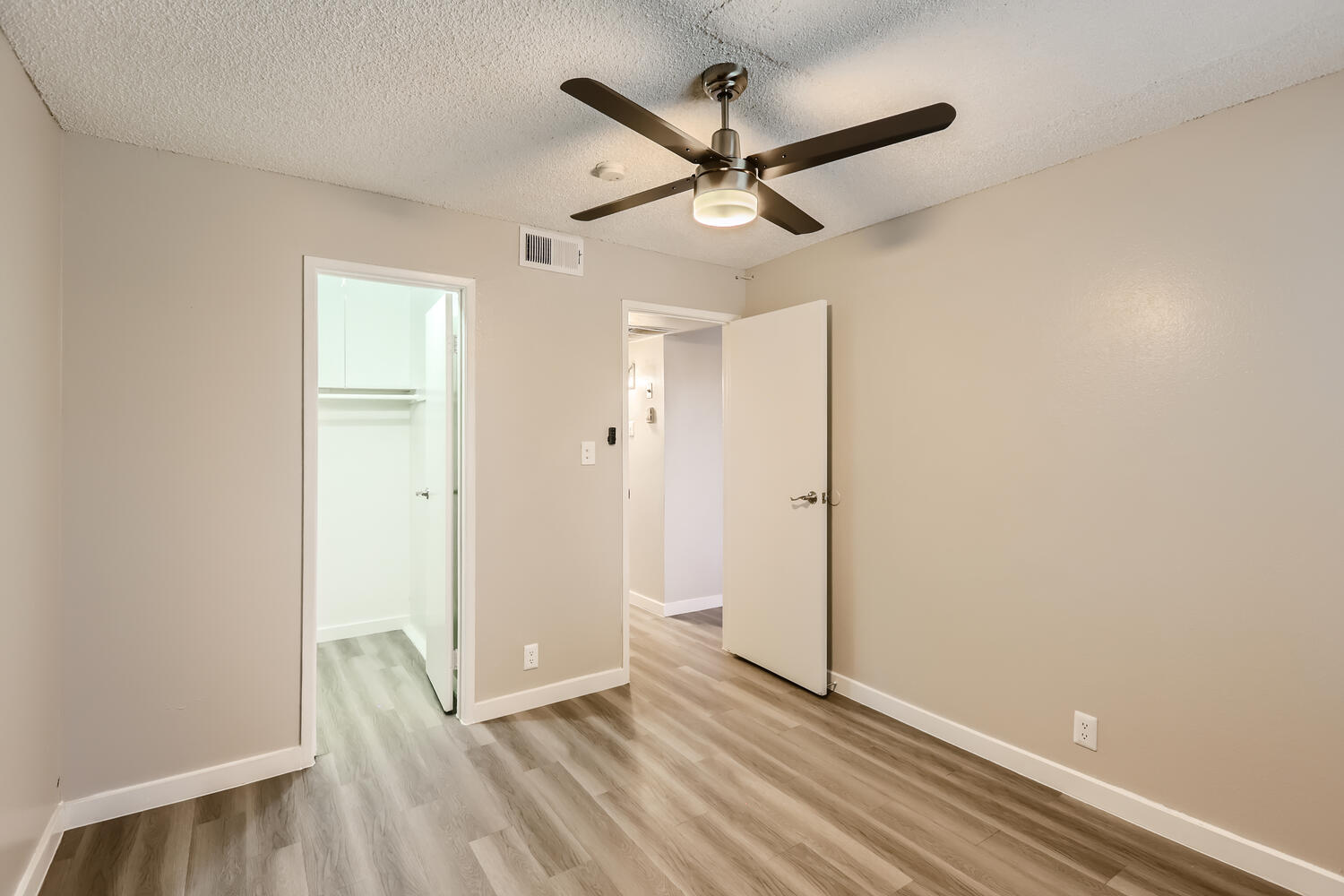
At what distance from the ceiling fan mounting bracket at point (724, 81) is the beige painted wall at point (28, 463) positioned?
6.03ft

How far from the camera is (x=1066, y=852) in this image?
2.01m

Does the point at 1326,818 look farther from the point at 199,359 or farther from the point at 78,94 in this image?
the point at 78,94

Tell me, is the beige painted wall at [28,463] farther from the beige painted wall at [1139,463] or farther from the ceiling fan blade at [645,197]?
the beige painted wall at [1139,463]

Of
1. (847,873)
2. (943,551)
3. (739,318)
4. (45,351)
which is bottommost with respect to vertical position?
(847,873)

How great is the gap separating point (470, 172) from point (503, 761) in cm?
243

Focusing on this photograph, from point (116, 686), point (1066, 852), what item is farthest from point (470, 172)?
point (1066, 852)

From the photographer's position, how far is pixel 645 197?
199 cm

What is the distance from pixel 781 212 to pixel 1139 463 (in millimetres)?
1557

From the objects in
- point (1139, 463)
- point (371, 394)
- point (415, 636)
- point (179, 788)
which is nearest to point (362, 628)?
point (415, 636)

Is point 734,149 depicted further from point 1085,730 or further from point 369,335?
point 369,335

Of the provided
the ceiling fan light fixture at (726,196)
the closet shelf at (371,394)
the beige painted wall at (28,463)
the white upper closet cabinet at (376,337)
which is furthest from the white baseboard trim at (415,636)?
the ceiling fan light fixture at (726,196)

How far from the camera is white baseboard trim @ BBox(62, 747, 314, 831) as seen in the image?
7.00 feet

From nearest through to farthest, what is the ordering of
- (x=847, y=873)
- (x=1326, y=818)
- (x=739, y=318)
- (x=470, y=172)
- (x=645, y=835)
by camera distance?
(x=1326, y=818) < (x=847, y=873) < (x=645, y=835) < (x=470, y=172) < (x=739, y=318)

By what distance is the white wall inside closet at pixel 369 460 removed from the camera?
12.8 ft
